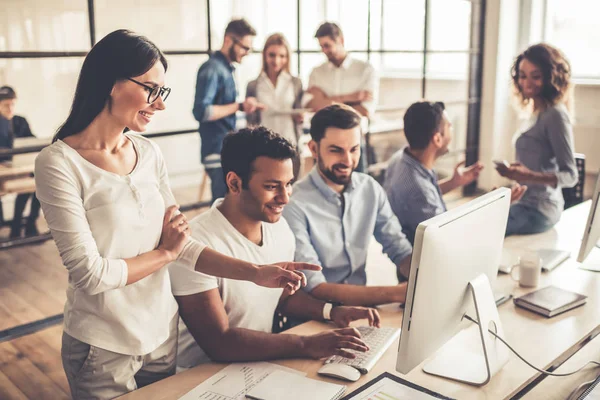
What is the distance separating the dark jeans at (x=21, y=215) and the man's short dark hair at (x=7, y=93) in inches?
19.9

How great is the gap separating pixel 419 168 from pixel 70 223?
4.62ft

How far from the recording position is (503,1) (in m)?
5.55

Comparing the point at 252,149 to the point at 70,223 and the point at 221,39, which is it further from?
the point at 221,39

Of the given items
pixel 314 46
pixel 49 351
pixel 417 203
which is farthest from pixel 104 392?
pixel 314 46

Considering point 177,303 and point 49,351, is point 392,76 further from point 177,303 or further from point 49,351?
point 177,303

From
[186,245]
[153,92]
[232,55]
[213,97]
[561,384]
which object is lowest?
[561,384]

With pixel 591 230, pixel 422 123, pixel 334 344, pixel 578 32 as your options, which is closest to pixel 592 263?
pixel 591 230

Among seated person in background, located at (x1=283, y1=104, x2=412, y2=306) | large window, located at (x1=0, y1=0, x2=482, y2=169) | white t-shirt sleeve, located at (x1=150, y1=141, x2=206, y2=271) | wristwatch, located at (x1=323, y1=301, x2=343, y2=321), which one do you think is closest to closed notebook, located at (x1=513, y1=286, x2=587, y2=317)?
seated person in background, located at (x1=283, y1=104, x2=412, y2=306)

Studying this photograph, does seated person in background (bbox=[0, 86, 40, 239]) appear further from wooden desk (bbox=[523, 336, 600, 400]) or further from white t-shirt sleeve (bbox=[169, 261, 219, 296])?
wooden desk (bbox=[523, 336, 600, 400])

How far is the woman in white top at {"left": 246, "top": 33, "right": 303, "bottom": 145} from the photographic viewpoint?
3.65 meters

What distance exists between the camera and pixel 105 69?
1.28 m

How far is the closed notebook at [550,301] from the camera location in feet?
5.65

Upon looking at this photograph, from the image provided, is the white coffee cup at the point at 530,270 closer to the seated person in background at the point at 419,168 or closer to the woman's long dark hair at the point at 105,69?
the seated person in background at the point at 419,168

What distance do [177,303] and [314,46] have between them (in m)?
3.11
